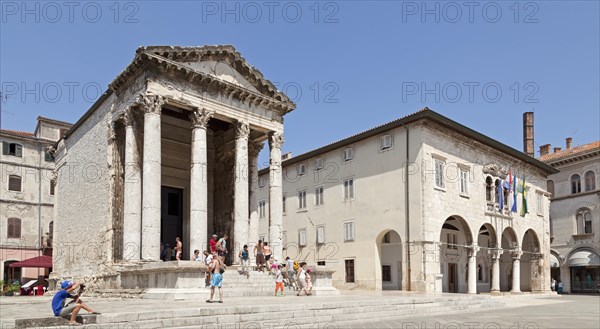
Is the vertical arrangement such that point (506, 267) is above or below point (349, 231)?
below

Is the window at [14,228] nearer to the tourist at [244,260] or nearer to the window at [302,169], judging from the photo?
the window at [302,169]

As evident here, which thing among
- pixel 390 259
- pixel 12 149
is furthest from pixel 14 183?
pixel 390 259

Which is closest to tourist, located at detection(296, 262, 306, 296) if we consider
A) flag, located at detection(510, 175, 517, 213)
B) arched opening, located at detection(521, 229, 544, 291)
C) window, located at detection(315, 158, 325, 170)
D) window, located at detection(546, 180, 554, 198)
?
window, located at detection(315, 158, 325, 170)

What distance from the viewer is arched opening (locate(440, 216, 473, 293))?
109ft

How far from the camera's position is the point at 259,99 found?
24.0 meters

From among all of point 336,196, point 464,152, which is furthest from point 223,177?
point 464,152

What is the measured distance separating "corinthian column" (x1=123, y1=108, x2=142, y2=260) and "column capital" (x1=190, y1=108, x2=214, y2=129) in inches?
95.9

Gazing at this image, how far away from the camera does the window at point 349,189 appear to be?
108 feet

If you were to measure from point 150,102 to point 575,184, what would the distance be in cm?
3792

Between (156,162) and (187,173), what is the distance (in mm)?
6604

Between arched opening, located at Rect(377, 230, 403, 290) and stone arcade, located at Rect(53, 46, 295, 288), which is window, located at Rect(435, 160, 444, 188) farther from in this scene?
stone arcade, located at Rect(53, 46, 295, 288)

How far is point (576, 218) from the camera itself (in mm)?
43969

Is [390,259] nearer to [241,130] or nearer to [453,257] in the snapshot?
[453,257]

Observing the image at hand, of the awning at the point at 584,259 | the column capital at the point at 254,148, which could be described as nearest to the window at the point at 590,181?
the awning at the point at 584,259
